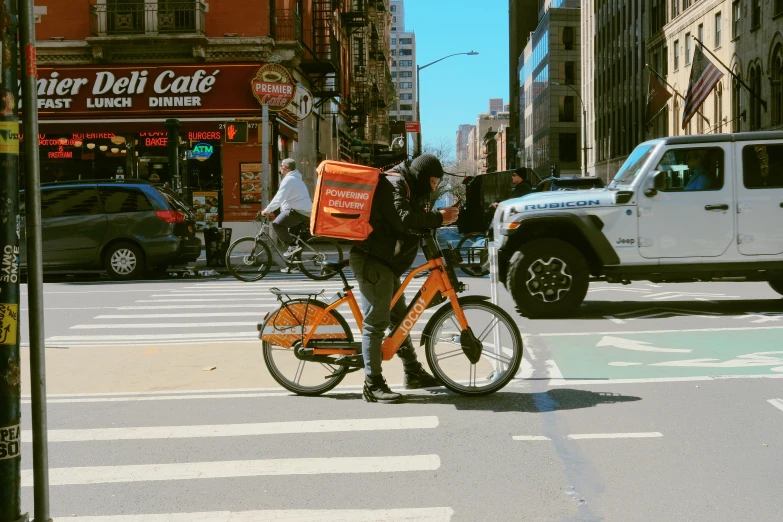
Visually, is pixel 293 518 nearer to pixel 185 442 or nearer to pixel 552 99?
pixel 185 442

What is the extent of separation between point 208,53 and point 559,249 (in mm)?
19563

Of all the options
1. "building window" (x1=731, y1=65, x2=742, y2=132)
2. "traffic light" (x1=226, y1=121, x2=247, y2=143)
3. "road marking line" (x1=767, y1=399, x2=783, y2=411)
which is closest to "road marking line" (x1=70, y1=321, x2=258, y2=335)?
"road marking line" (x1=767, y1=399, x2=783, y2=411)

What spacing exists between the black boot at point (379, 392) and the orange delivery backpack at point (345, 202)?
3.61 ft

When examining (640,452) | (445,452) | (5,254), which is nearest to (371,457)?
(445,452)

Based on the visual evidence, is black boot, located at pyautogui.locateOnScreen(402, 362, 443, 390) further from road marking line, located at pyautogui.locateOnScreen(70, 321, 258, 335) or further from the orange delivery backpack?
road marking line, located at pyautogui.locateOnScreen(70, 321, 258, 335)

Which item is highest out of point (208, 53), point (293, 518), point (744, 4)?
point (744, 4)

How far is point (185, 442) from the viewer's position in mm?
6164

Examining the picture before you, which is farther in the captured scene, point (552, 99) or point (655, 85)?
point (552, 99)

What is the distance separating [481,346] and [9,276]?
432 centimetres

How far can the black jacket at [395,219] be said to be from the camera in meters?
6.92

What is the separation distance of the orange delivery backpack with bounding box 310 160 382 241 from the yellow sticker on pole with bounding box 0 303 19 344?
3495 mm

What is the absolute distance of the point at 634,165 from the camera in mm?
12555


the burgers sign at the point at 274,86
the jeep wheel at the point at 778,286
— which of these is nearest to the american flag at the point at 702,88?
the burgers sign at the point at 274,86

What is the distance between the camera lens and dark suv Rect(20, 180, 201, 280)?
1808 cm
